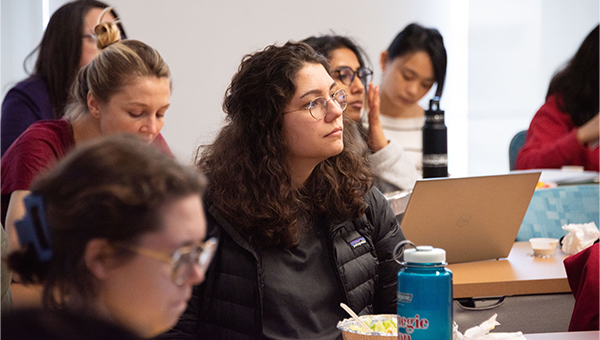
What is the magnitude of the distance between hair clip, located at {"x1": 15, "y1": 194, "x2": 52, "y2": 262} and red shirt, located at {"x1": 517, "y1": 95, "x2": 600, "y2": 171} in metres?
2.68

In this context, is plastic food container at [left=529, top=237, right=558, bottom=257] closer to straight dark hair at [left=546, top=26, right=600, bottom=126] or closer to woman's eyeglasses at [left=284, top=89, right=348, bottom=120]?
woman's eyeglasses at [left=284, top=89, right=348, bottom=120]

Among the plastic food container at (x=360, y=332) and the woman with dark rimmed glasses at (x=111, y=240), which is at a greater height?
the woman with dark rimmed glasses at (x=111, y=240)

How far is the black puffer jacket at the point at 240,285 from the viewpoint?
121 centimetres

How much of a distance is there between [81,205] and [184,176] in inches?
3.9

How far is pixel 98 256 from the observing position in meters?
0.51

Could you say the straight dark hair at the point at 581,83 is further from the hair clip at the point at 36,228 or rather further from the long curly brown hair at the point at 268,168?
the hair clip at the point at 36,228

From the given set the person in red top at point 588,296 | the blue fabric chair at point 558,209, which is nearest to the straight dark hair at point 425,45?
the blue fabric chair at point 558,209

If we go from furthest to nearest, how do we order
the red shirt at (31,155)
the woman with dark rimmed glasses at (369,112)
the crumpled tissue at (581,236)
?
the woman with dark rimmed glasses at (369,112)
the crumpled tissue at (581,236)
the red shirt at (31,155)

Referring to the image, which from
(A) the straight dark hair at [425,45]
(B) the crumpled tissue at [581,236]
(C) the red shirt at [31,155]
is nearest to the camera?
→ (C) the red shirt at [31,155]

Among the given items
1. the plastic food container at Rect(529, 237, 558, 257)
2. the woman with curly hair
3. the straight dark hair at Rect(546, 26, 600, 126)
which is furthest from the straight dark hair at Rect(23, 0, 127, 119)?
the straight dark hair at Rect(546, 26, 600, 126)

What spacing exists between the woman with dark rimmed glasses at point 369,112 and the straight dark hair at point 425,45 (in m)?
0.50

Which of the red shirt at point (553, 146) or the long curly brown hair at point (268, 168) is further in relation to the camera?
the red shirt at point (553, 146)

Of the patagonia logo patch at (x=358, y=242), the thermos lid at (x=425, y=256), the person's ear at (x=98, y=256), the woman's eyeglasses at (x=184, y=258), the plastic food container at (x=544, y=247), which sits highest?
the person's ear at (x=98, y=256)

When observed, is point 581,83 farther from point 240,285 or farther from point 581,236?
point 240,285
